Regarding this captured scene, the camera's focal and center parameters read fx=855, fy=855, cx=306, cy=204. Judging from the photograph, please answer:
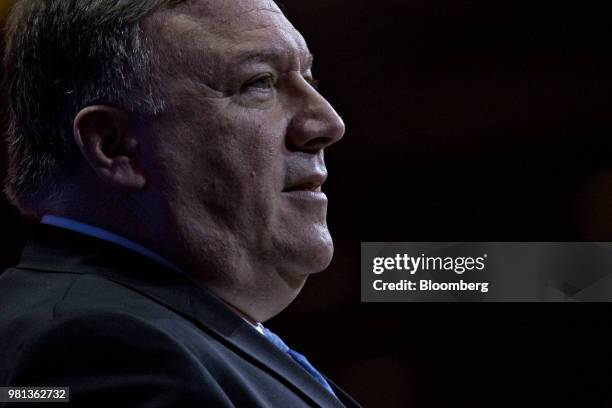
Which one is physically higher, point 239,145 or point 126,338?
point 239,145

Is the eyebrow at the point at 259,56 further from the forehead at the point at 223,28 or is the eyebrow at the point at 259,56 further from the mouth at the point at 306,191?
the mouth at the point at 306,191

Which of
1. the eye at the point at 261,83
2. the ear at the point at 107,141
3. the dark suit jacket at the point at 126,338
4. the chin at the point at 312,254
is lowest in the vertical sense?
the dark suit jacket at the point at 126,338

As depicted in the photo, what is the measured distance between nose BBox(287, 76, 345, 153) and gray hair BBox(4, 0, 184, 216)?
182 millimetres

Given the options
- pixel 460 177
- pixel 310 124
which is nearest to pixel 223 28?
pixel 310 124

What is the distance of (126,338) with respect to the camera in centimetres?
86

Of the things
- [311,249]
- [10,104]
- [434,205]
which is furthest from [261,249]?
[434,205]

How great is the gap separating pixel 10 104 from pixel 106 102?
0.73ft

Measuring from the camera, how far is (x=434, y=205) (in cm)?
218

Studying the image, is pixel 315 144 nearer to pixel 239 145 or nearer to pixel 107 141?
pixel 239 145

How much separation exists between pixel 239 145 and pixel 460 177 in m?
1.21

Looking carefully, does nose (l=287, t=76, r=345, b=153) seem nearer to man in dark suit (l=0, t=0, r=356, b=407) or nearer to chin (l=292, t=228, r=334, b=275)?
man in dark suit (l=0, t=0, r=356, b=407)

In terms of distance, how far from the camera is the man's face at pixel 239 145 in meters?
1.07

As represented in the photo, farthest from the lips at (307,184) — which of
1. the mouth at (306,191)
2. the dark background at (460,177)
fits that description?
the dark background at (460,177)

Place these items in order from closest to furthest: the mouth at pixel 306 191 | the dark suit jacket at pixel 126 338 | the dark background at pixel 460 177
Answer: the dark suit jacket at pixel 126 338, the mouth at pixel 306 191, the dark background at pixel 460 177
